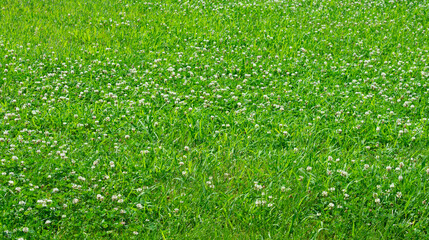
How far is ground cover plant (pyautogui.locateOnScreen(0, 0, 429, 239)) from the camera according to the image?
416 cm

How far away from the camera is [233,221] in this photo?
4156 mm

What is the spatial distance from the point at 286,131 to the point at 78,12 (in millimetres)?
6242

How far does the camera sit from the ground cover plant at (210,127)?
13.7 feet

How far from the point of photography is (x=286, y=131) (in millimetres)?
5570

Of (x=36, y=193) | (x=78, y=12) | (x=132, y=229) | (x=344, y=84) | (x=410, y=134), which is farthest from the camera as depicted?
(x=78, y=12)

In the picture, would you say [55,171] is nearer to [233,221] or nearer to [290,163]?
[233,221]

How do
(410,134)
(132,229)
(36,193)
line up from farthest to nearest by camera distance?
(410,134)
(36,193)
(132,229)

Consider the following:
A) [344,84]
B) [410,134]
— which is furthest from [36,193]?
[344,84]

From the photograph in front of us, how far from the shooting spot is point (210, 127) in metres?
5.73

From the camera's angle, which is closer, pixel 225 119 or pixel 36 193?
pixel 36 193

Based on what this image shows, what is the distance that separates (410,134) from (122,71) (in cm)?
415

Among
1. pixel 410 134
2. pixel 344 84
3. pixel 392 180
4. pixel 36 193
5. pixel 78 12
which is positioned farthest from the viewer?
pixel 78 12

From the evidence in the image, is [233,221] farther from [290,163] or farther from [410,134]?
[410,134]

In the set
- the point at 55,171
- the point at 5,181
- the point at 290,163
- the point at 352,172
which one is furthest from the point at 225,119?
the point at 5,181
